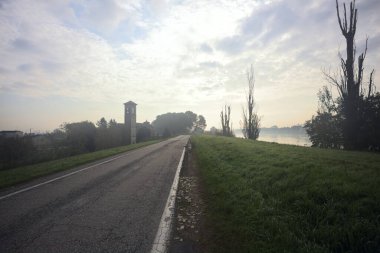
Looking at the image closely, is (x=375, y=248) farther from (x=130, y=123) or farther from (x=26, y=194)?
(x=130, y=123)

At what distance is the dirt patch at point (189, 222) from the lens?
4414 mm

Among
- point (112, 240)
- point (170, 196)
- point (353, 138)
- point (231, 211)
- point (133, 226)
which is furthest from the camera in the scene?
point (353, 138)

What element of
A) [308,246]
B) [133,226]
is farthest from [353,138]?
[133,226]

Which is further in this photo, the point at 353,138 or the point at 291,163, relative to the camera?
the point at 353,138

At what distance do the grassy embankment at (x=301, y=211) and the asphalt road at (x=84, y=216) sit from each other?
4.94 ft

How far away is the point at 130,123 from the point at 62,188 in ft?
173

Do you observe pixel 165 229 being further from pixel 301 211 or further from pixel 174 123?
pixel 174 123

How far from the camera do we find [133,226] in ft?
16.6

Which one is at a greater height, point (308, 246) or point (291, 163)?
point (291, 163)

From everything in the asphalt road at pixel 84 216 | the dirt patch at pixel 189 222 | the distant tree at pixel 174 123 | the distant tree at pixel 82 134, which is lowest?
the dirt patch at pixel 189 222

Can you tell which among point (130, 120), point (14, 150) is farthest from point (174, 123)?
point (14, 150)

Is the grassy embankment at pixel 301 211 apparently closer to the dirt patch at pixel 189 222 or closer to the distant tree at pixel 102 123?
the dirt patch at pixel 189 222

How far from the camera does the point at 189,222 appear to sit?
219 inches

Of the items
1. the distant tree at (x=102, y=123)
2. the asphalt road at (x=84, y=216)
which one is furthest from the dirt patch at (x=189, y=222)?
the distant tree at (x=102, y=123)
